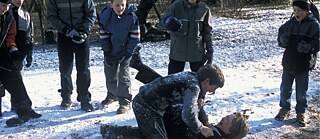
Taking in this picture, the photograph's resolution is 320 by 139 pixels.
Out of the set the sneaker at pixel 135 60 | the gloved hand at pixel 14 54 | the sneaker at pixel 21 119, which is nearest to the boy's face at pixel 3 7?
the gloved hand at pixel 14 54

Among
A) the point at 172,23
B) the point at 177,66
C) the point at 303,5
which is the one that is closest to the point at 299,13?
the point at 303,5

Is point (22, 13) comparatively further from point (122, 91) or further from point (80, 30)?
point (122, 91)

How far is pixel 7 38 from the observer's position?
5.08m

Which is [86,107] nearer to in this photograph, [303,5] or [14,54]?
[14,54]

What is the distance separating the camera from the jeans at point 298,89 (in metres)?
5.45

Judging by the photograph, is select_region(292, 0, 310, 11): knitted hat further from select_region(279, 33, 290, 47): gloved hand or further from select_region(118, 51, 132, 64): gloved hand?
select_region(118, 51, 132, 64): gloved hand

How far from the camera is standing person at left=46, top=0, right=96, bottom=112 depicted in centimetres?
546

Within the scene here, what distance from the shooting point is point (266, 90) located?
689cm

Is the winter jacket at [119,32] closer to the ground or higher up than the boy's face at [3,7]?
closer to the ground

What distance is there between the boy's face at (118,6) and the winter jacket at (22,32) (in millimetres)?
1114

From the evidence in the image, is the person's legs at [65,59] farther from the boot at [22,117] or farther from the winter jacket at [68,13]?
the boot at [22,117]

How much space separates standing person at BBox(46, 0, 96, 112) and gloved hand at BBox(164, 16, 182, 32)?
1.10m

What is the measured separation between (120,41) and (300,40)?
2.33 meters

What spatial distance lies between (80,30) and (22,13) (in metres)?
0.75
